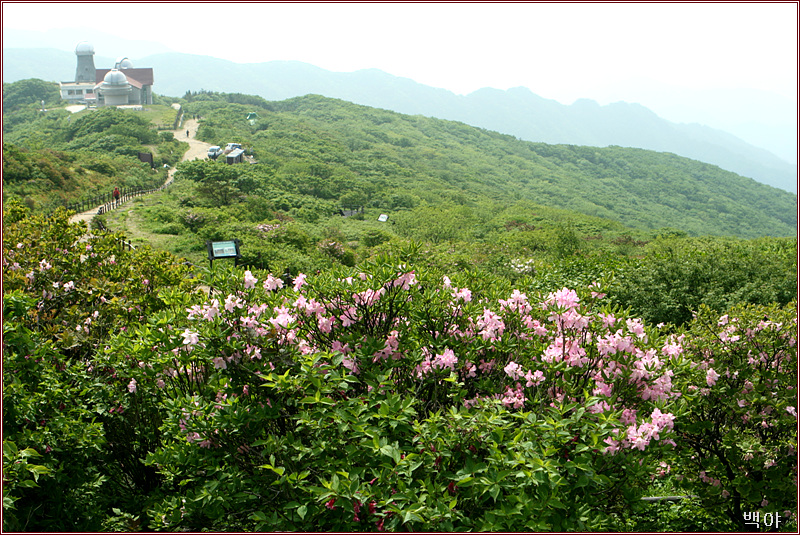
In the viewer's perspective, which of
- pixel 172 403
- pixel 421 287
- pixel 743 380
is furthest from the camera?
pixel 421 287

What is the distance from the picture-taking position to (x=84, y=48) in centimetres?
7681

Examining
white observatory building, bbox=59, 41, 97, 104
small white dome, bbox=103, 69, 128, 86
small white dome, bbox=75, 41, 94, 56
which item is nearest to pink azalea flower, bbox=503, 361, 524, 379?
small white dome, bbox=103, 69, 128, 86

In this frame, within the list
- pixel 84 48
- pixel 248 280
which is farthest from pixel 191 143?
pixel 248 280

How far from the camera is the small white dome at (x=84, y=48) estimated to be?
251ft

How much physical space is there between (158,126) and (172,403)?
61.3 metres

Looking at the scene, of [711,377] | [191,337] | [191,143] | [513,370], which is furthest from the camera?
[191,143]

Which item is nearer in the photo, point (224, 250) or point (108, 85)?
point (224, 250)

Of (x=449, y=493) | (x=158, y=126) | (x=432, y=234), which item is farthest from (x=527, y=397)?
(x=158, y=126)

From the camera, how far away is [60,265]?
19.8 ft

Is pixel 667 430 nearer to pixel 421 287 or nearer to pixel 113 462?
pixel 421 287

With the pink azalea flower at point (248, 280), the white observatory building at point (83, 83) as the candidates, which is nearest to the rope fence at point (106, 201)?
the pink azalea flower at point (248, 280)

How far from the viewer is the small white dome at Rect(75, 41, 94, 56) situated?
76.4 m

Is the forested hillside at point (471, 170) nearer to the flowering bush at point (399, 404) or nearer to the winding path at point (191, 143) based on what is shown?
the winding path at point (191, 143)

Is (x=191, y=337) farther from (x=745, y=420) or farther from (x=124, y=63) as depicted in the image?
(x=124, y=63)
